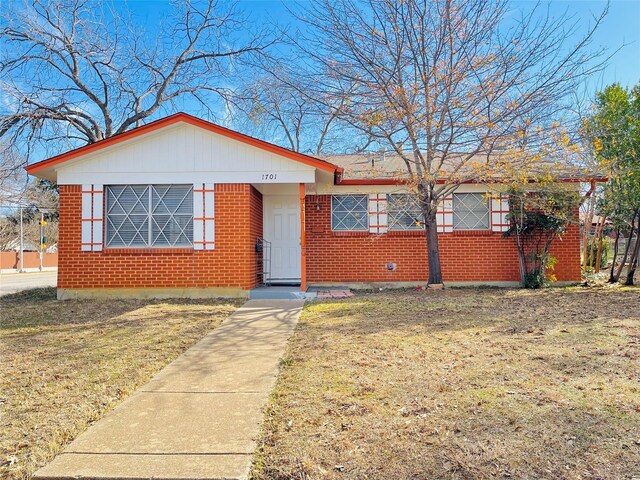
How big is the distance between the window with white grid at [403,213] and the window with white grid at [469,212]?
0.99 m

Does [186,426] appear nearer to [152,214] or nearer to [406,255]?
[152,214]

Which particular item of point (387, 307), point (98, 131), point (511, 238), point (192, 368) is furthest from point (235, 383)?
point (98, 131)

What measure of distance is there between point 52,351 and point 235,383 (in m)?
2.69

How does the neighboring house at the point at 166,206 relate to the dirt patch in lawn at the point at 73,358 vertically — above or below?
above

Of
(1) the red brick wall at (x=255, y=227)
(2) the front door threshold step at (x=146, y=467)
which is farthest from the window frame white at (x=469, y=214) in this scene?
(2) the front door threshold step at (x=146, y=467)

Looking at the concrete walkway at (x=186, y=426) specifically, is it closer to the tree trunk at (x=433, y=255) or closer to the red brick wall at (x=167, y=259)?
the red brick wall at (x=167, y=259)

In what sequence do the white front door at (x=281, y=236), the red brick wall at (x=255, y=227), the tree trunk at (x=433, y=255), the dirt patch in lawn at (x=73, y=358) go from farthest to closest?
the white front door at (x=281, y=236), the tree trunk at (x=433, y=255), the red brick wall at (x=255, y=227), the dirt patch in lawn at (x=73, y=358)

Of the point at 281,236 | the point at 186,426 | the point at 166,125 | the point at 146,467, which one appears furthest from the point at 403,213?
the point at 146,467

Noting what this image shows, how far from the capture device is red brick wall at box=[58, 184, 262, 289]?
995 cm

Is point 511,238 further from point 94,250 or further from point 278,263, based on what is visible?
point 94,250

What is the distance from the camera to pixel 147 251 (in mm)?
9945

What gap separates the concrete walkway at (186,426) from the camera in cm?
265

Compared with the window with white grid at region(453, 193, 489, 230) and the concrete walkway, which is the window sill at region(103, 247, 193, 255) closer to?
the concrete walkway

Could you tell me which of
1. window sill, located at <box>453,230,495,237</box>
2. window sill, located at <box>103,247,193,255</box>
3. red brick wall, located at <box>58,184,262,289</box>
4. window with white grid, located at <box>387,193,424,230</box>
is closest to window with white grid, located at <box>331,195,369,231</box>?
window with white grid, located at <box>387,193,424,230</box>
